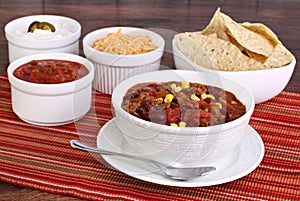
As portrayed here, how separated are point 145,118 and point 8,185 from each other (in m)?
0.46

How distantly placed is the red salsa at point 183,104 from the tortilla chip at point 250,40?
351mm

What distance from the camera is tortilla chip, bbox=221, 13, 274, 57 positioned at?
2314mm

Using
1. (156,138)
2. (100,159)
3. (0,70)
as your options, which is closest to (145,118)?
(156,138)

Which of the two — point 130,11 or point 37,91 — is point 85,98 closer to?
point 37,91

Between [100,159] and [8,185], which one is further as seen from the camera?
[100,159]

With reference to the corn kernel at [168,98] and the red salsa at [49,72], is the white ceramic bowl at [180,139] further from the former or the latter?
the red salsa at [49,72]

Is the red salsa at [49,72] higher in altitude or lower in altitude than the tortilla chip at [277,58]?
lower

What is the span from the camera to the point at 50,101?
7.00 ft

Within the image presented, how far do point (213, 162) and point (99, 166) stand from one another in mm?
363

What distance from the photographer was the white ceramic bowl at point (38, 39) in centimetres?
247

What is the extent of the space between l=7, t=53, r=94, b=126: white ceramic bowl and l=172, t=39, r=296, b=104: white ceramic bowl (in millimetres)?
454

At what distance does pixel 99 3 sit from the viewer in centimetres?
352

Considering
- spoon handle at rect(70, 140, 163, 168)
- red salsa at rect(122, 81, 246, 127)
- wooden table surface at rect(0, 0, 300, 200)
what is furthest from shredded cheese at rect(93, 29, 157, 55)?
spoon handle at rect(70, 140, 163, 168)

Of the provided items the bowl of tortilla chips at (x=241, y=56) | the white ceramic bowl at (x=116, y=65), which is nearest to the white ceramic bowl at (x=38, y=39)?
the white ceramic bowl at (x=116, y=65)
